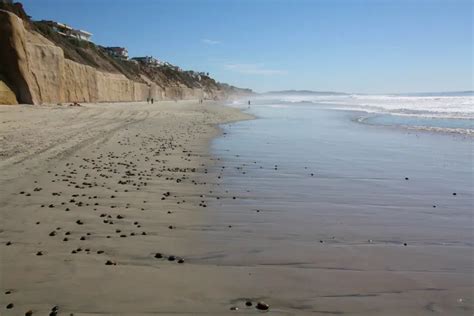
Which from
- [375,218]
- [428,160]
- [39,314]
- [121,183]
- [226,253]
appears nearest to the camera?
[39,314]

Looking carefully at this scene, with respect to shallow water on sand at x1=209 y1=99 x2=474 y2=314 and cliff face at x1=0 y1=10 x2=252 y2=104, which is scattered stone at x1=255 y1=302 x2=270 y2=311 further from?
cliff face at x1=0 y1=10 x2=252 y2=104

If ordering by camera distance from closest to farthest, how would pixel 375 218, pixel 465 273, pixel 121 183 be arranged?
pixel 465 273 → pixel 375 218 → pixel 121 183

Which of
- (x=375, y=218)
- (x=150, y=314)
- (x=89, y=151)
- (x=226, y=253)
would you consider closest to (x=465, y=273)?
(x=375, y=218)

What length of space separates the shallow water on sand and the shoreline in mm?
604

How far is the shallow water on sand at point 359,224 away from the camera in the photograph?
3.69 m

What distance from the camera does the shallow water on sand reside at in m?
3.69

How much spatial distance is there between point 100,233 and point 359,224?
3244 mm

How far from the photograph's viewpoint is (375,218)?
5.87 meters

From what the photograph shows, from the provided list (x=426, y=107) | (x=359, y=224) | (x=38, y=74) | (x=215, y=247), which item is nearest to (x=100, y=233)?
(x=215, y=247)

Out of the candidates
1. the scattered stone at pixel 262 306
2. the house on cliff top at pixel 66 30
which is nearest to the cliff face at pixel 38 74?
the house on cliff top at pixel 66 30

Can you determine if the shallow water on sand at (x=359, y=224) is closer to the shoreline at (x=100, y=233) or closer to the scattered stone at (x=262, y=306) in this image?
the scattered stone at (x=262, y=306)

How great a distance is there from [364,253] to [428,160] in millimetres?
7933

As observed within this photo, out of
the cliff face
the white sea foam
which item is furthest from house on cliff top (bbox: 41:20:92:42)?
the white sea foam

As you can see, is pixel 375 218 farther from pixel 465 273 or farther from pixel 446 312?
pixel 446 312
